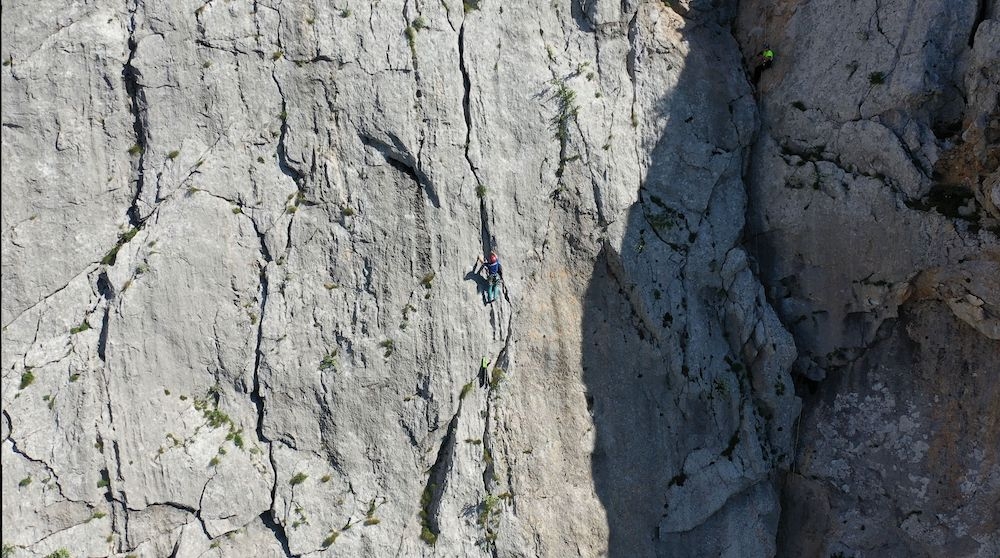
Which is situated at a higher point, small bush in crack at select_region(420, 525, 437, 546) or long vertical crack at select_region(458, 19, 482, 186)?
long vertical crack at select_region(458, 19, 482, 186)

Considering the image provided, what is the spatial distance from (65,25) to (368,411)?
874 centimetres

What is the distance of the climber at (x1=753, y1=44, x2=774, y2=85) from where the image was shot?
55.0ft

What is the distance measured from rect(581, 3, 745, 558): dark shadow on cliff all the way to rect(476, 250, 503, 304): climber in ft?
6.33

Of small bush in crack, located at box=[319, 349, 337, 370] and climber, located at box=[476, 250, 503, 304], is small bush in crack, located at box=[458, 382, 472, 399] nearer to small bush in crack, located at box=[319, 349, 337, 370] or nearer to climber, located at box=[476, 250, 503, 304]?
climber, located at box=[476, 250, 503, 304]

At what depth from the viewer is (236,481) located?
1373 centimetres

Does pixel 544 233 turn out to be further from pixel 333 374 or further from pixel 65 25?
pixel 65 25

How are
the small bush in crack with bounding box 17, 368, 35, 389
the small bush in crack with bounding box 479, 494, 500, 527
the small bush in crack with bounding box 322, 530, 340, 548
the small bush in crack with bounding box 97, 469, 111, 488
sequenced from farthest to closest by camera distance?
the small bush in crack with bounding box 479, 494, 500, 527, the small bush in crack with bounding box 322, 530, 340, 548, the small bush in crack with bounding box 97, 469, 111, 488, the small bush in crack with bounding box 17, 368, 35, 389

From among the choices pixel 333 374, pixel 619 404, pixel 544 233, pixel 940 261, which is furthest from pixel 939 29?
pixel 333 374

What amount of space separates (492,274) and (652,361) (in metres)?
3.81

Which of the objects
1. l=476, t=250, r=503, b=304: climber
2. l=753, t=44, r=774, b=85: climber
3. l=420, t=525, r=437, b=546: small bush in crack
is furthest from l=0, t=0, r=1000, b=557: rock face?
l=753, t=44, r=774, b=85: climber

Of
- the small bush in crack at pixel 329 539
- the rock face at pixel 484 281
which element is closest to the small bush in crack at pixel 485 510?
the rock face at pixel 484 281

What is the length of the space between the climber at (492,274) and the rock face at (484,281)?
0.21 m

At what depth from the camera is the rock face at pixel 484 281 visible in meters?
13.4

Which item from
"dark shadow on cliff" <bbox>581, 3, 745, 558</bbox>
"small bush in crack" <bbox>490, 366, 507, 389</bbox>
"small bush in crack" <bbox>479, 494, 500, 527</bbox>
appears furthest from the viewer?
"dark shadow on cliff" <bbox>581, 3, 745, 558</bbox>
